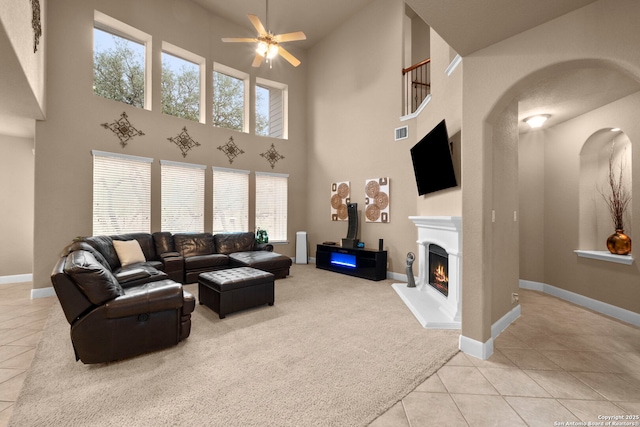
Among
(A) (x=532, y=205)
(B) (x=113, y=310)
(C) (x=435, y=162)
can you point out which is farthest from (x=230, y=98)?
(A) (x=532, y=205)

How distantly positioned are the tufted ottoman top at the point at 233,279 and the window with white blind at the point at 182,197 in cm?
255

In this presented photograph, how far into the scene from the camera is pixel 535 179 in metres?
4.69

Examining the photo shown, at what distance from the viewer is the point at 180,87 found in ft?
19.9

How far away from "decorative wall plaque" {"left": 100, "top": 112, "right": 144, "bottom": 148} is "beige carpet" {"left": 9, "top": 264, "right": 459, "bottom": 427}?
3.26m

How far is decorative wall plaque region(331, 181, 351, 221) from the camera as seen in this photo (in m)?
6.67

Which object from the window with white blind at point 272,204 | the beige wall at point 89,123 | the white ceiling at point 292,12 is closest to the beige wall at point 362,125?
the white ceiling at point 292,12

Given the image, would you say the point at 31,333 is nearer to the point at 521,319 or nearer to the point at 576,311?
the point at 521,319

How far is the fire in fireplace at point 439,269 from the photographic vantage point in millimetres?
3756

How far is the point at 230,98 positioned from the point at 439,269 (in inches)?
240

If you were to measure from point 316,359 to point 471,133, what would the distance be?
98.1 inches

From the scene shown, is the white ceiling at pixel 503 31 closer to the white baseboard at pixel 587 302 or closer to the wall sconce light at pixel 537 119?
the wall sconce light at pixel 537 119

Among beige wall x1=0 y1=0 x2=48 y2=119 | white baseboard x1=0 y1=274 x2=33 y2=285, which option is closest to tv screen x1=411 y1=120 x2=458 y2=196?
beige wall x1=0 y1=0 x2=48 y2=119

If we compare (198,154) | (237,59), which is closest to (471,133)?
(198,154)

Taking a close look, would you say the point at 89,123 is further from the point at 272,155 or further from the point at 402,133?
the point at 402,133
